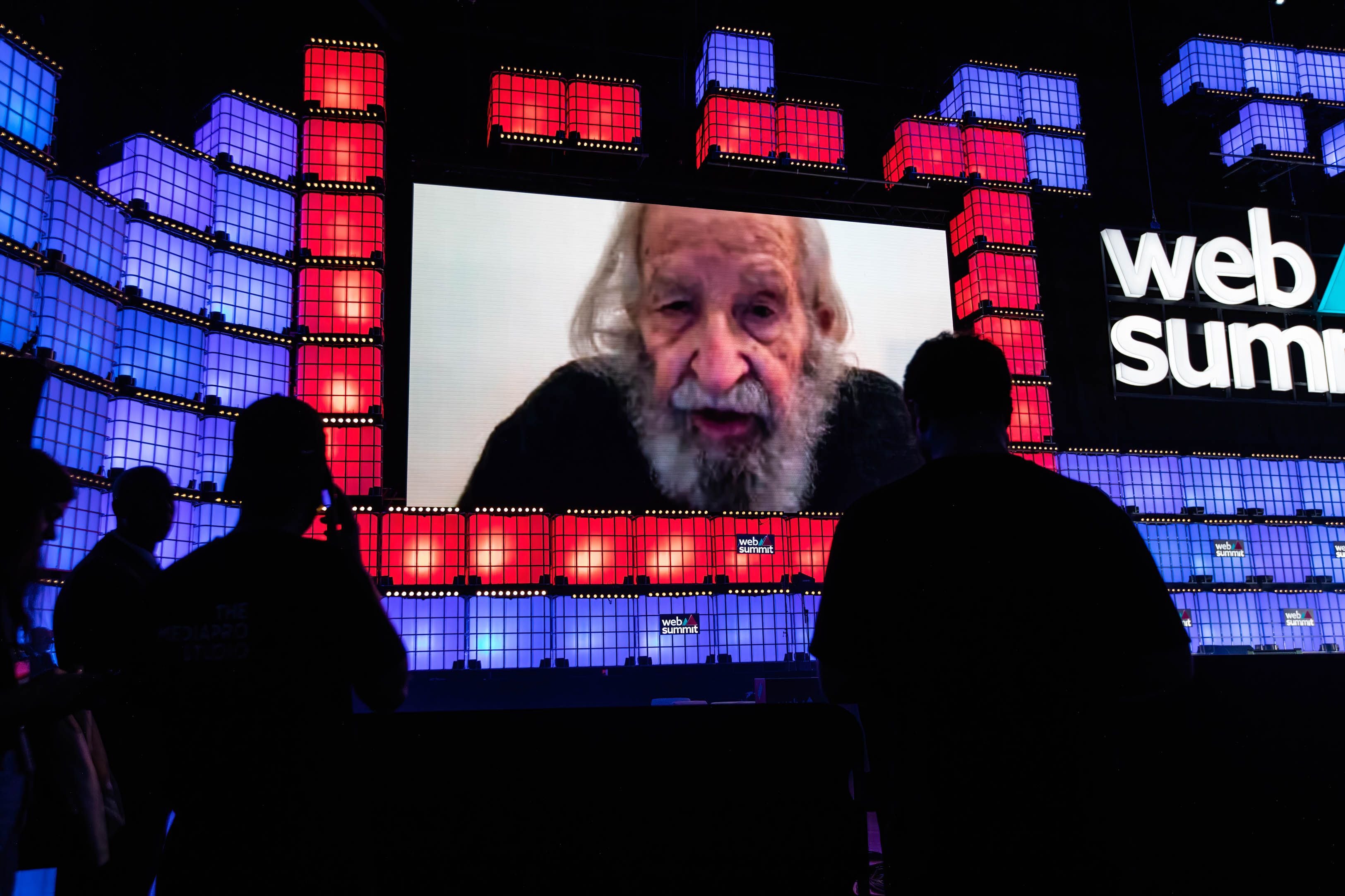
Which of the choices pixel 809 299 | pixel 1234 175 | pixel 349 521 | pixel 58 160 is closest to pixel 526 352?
pixel 809 299

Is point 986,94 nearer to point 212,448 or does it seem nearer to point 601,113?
point 601,113

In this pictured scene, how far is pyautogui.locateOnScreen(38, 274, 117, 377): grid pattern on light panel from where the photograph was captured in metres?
6.17

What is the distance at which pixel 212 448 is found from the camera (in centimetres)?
790

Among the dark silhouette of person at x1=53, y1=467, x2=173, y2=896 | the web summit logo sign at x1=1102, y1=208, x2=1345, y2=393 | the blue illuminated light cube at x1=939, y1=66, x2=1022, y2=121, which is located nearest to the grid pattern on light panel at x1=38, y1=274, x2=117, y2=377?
the dark silhouette of person at x1=53, y1=467, x2=173, y2=896

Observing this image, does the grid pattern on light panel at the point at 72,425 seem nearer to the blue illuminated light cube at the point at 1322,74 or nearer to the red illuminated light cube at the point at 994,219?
the red illuminated light cube at the point at 994,219

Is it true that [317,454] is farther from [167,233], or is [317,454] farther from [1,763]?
[167,233]

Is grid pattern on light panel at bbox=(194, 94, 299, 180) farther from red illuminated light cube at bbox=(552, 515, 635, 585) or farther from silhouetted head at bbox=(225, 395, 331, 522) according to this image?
silhouetted head at bbox=(225, 395, 331, 522)

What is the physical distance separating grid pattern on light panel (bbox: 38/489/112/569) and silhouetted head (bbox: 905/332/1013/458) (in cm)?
565

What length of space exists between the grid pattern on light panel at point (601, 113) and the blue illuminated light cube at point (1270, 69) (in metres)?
8.19

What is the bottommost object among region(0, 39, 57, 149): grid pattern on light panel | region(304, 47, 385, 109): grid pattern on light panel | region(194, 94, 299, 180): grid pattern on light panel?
region(0, 39, 57, 149): grid pattern on light panel

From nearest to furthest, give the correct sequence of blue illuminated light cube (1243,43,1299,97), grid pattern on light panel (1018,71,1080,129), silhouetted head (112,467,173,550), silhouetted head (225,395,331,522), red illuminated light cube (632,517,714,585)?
silhouetted head (225,395,331,522) < silhouetted head (112,467,173,550) < red illuminated light cube (632,517,714,585) < grid pattern on light panel (1018,71,1080,129) < blue illuminated light cube (1243,43,1299,97)

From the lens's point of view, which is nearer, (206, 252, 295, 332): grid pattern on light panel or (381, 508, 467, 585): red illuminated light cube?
(206, 252, 295, 332): grid pattern on light panel

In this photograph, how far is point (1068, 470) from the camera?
35.9ft

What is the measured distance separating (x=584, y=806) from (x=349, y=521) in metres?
0.84
